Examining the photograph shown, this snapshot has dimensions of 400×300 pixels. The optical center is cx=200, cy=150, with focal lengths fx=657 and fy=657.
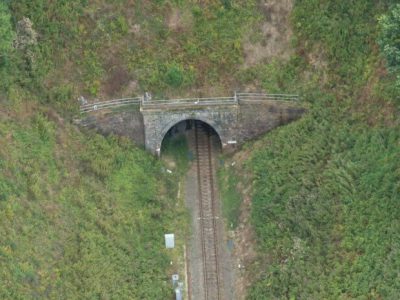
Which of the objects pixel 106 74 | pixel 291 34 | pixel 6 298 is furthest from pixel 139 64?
pixel 6 298

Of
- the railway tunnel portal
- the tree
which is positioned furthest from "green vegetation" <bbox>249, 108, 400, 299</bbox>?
the tree

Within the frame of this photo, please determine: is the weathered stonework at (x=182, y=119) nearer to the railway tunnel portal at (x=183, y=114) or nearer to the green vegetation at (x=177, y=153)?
the railway tunnel portal at (x=183, y=114)

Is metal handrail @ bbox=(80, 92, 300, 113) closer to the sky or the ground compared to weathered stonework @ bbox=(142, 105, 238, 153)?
closer to the sky

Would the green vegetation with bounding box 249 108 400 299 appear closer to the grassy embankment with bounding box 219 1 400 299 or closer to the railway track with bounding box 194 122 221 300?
the grassy embankment with bounding box 219 1 400 299

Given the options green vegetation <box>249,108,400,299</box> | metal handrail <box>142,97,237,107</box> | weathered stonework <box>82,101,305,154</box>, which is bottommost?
green vegetation <box>249,108,400,299</box>

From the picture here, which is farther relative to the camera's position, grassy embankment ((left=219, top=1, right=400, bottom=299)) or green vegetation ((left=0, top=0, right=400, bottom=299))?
green vegetation ((left=0, top=0, right=400, bottom=299))

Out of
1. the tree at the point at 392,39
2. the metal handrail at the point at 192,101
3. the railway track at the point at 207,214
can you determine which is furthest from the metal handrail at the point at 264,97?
the tree at the point at 392,39

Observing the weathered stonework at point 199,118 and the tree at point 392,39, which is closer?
the tree at point 392,39
